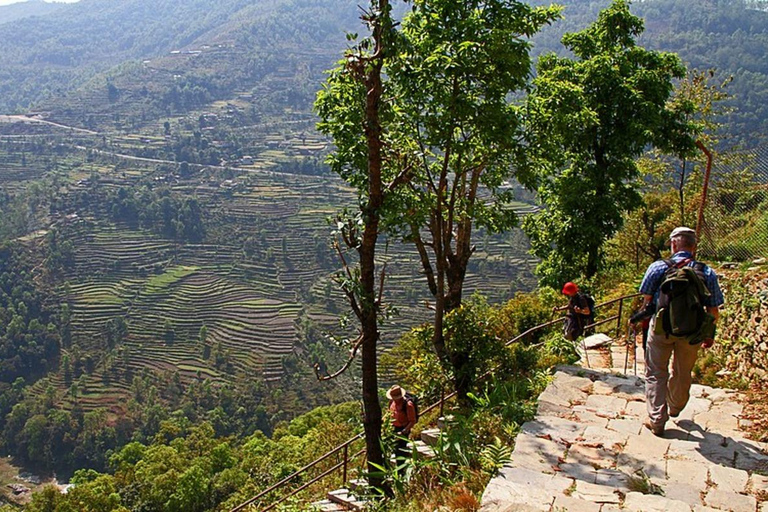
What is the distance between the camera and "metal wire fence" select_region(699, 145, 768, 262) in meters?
10.2

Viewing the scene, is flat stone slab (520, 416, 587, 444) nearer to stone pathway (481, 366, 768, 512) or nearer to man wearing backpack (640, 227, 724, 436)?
stone pathway (481, 366, 768, 512)

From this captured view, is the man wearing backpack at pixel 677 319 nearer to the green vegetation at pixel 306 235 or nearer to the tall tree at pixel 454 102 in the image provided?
the green vegetation at pixel 306 235

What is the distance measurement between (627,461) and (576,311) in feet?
12.1

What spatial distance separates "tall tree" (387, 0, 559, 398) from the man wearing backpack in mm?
2428

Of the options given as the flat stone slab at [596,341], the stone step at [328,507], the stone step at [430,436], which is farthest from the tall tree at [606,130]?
the stone step at [328,507]

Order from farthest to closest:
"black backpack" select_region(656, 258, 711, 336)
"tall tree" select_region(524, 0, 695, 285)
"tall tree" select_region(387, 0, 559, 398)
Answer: "tall tree" select_region(524, 0, 695, 285) → "tall tree" select_region(387, 0, 559, 398) → "black backpack" select_region(656, 258, 711, 336)

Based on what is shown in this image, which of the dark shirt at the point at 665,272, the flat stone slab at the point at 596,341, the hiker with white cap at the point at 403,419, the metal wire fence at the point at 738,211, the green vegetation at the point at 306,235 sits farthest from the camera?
the metal wire fence at the point at 738,211

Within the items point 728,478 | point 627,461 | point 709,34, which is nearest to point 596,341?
point 627,461

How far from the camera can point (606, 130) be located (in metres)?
12.1

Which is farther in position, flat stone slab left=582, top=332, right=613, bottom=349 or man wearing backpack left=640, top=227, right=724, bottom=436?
flat stone slab left=582, top=332, right=613, bottom=349

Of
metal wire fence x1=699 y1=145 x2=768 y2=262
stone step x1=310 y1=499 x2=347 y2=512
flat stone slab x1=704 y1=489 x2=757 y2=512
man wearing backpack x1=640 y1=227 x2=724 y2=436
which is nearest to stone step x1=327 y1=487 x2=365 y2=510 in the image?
stone step x1=310 y1=499 x2=347 y2=512

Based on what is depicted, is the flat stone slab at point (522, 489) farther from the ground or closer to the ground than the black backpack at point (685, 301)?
closer to the ground

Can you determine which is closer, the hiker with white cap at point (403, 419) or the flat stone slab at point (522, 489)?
the flat stone slab at point (522, 489)

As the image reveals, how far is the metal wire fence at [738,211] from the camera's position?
10.2 m
